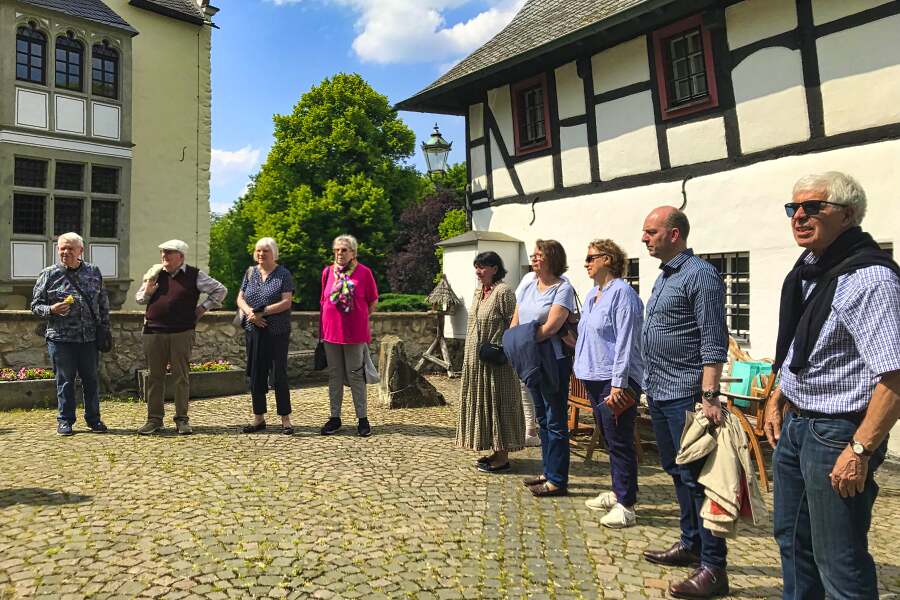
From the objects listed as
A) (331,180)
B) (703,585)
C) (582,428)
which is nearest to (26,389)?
(582,428)

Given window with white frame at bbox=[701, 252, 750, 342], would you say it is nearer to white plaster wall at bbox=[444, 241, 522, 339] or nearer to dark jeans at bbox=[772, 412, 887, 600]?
white plaster wall at bbox=[444, 241, 522, 339]

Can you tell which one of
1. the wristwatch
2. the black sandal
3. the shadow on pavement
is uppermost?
the wristwatch

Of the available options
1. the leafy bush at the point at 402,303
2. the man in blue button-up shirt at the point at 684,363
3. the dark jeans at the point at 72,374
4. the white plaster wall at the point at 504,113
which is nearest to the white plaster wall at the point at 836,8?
the white plaster wall at the point at 504,113

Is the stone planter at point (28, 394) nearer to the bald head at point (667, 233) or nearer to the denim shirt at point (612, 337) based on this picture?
the denim shirt at point (612, 337)

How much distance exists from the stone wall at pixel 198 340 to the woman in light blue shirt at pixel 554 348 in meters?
6.49

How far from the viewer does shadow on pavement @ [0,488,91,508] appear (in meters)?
4.47

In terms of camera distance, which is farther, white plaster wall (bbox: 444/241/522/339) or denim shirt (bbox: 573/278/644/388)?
white plaster wall (bbox: 444/241/522/339)

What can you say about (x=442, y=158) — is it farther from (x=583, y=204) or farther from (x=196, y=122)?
(x=196, y=122)

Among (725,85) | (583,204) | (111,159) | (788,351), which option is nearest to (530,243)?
(583,204)

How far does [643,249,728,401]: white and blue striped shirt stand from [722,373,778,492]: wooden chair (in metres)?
1.58

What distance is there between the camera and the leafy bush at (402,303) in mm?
25250

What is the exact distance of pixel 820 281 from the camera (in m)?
2.45

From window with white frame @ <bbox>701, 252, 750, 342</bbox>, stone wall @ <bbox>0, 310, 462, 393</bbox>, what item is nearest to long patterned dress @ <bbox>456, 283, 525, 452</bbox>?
window with white frame @ <bbox>701, 252, 750, 342</bbox>

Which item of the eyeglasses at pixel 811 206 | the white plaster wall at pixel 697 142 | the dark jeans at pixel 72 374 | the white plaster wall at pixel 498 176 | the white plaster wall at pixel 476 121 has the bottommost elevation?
the dark jeans at pixel 72 374
